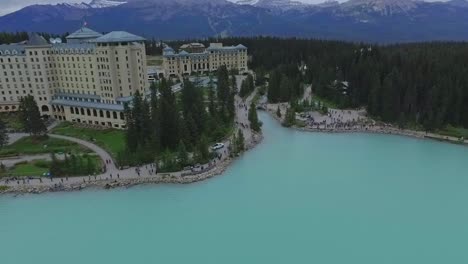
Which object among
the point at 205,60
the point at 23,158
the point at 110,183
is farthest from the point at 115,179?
the point at 205,60

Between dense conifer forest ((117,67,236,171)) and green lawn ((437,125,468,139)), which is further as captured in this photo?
green lawn ((437,125,468,139))

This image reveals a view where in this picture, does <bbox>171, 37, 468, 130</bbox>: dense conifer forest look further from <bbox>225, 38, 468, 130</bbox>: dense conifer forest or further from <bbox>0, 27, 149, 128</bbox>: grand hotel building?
<bbox>0, 27, 149, 128</bbox>: grand hotel building

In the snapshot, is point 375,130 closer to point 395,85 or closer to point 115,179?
point 395,85

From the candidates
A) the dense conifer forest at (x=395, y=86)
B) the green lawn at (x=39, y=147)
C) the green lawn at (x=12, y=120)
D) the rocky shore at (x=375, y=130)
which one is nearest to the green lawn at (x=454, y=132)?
the dense conifer forest at (x=395, y=86)

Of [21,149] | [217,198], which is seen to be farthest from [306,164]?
[21,149]

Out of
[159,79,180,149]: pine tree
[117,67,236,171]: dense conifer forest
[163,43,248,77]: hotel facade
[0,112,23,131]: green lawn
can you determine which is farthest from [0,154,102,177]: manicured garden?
[163,43,248,77]: hotel facade

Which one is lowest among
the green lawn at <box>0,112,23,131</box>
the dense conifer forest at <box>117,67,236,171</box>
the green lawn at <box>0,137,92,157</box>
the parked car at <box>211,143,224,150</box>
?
the green lawn at <box>0,112,23,131</box>
